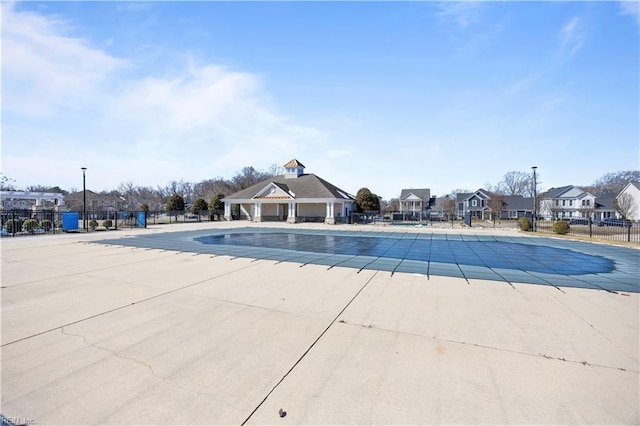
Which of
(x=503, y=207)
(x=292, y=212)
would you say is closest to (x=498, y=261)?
(x=292, y=212)

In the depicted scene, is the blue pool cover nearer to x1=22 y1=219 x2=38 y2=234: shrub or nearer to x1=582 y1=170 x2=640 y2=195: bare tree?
x1=22 y1=219 x2=38 y2=234: shrub

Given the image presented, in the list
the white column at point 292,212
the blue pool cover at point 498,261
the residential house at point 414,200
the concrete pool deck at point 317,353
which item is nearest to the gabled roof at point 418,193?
the residential house at point 414,200

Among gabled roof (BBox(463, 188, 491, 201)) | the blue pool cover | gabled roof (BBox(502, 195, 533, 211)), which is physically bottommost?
the blue pool cover

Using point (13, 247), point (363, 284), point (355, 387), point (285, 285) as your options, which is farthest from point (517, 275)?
point (13, 247)

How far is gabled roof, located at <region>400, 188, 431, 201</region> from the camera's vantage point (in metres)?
63.9

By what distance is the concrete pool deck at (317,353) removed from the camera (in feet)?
9.36

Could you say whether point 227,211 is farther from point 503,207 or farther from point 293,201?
point 503,207

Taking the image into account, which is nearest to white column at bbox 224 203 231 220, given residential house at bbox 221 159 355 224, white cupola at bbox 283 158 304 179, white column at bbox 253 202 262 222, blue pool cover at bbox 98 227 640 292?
residential house at bbox 221 159 355 224

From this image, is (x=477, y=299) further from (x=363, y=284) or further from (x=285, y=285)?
(x=285, y=285)

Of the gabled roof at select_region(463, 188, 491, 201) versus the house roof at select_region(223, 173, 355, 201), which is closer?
the house roof at select_region(223, 173, 355, 201)

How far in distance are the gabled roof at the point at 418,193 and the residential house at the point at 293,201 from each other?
2799cm

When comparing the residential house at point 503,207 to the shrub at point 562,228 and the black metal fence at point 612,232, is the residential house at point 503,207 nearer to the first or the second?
the black metal fence at point 612,232

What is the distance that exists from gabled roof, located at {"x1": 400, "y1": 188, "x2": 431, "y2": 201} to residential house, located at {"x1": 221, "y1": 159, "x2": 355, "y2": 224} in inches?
1102

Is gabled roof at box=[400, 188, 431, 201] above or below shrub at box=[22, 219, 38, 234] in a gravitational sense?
above
